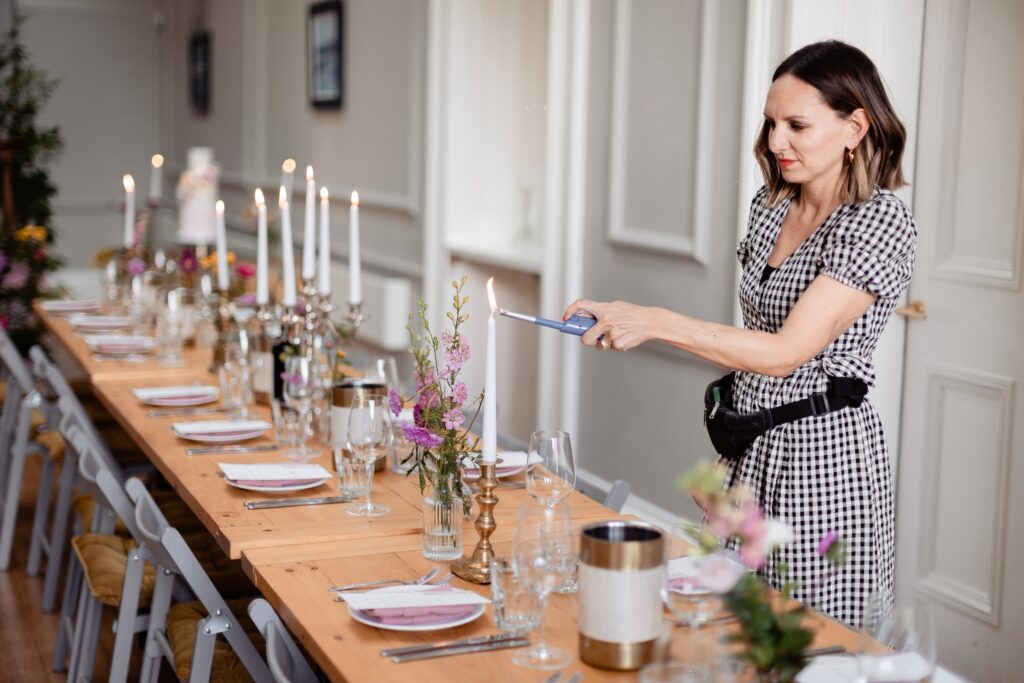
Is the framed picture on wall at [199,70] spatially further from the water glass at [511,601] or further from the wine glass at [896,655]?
the wine glass at [896,655]

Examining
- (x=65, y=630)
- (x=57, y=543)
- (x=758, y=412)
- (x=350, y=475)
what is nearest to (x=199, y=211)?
(x=57, y=543)

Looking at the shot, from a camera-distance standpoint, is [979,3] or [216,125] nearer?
[979,3]

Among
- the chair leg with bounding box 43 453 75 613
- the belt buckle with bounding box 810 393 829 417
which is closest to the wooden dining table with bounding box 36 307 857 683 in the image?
the belt buckle with bounding box 810 393 829 417

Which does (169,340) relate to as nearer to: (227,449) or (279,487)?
(227,449)

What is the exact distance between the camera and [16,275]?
6.48 metres

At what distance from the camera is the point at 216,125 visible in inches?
336

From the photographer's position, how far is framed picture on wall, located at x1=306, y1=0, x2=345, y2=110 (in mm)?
6344

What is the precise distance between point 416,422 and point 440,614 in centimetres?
40

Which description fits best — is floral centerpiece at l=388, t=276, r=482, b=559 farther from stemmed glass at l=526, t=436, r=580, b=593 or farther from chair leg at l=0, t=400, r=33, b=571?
chair leg at l=0, t=400, r=33, b=571

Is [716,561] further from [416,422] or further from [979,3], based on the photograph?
[979,3]

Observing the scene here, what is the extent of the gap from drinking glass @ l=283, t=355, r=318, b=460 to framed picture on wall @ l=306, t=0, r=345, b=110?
12.0ft

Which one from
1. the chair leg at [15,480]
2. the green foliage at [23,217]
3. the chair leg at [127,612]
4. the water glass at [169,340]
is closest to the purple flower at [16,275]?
the green foliage at [23,217]

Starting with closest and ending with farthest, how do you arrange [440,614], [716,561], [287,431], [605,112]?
[716,561], [440,614], [287,431], [605,112]

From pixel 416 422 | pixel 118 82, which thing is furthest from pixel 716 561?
pixel 118 82
